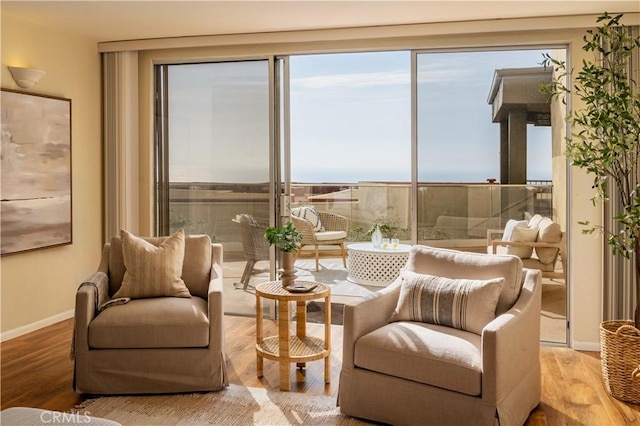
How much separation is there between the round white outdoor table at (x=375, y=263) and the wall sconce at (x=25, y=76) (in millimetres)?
3530

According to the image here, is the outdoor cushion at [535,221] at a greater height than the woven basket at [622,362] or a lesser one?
greater

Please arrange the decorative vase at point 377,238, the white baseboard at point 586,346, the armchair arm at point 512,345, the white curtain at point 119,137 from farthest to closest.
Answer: the decorative vase at point 377,238, the white curtain at point 119,137, the white baseboard at point 586,346, the armchair arm at point 512,345

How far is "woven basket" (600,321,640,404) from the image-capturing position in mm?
3254

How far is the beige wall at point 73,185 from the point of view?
14.1 ft

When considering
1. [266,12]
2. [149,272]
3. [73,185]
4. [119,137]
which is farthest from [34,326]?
[266,12]

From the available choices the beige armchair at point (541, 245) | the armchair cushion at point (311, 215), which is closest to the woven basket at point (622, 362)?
the beige armchair at point (541, 245)

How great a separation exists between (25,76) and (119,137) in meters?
1.05

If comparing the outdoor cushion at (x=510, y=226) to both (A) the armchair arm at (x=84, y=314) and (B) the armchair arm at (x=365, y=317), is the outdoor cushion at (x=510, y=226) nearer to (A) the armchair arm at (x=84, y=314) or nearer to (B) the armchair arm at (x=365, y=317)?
(B) the armchair arm at (x=365, y=317)

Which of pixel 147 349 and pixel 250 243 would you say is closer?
pixel 147 349

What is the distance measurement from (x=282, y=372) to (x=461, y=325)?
109cm

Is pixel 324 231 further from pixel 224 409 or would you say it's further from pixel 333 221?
pixel 224 409

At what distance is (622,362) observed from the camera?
10.8ft

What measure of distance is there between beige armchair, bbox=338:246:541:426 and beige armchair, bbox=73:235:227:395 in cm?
79

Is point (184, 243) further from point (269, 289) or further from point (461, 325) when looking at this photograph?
point (461, 325)
